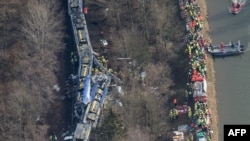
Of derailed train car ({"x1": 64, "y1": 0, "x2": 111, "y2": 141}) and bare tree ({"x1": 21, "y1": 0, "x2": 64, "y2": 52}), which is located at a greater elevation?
bare tree ({"x1": 21, "y1": 0, "x2": 64, "y2": 52})

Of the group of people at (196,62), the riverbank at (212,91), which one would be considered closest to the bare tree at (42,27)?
the group of people at (196,62)

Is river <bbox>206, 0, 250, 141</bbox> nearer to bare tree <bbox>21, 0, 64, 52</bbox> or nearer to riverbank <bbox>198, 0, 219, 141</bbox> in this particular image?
riverbank <bbox>198, 0, 219, 141</bbox>

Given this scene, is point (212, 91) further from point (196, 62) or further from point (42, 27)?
point (42, 27)

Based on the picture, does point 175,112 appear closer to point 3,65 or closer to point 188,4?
point 188,4

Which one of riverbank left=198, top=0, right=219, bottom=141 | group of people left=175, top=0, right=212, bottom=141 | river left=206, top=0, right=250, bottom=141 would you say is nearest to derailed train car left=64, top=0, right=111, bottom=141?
group of people left=175, top=0, right=212, bottom=141

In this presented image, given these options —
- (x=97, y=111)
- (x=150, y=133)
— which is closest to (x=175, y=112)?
(x=150, y=133)

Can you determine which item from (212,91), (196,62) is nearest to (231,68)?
(212,91)
